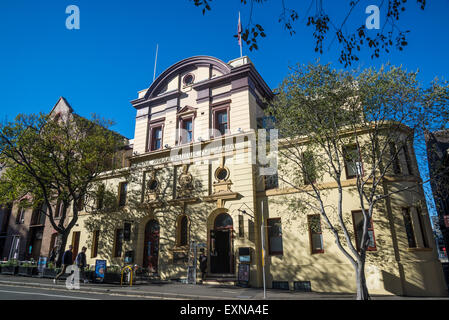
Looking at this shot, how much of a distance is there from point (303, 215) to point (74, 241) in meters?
20.2

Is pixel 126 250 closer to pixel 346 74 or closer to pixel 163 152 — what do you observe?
pixel 163 152

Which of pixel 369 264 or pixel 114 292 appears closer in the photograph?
pixel 114 292

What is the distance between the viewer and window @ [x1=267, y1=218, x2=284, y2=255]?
1709 centimetres

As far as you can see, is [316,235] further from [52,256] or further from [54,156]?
[52,256]

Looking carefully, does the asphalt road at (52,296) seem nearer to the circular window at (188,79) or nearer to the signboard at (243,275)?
the signboard at (243,275)

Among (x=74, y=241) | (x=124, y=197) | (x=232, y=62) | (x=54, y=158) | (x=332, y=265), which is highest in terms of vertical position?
(x=232, y=62)

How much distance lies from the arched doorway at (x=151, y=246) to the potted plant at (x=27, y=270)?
8.16m

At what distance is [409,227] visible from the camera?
14555 mm

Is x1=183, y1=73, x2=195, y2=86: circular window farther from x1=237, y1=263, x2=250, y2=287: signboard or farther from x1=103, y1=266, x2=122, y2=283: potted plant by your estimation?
x1=103, y1=266, x2=122, y2=283: potted plant

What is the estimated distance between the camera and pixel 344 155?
48.0 feet

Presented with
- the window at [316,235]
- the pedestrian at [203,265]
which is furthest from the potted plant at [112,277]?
the window at [316,235]

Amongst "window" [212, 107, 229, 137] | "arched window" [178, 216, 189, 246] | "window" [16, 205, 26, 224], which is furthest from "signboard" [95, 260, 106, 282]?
"window" [16, 205, 26, 224]

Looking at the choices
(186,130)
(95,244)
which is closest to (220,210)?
(186,130)

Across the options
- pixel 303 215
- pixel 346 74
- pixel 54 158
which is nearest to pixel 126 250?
pixel 54 158
